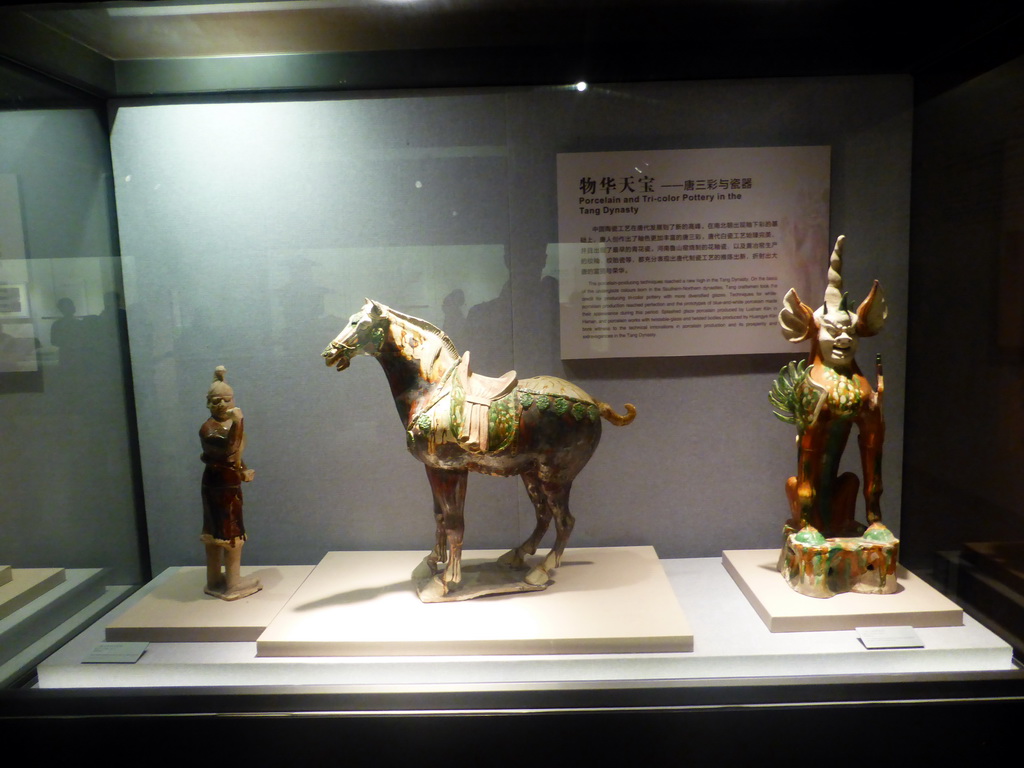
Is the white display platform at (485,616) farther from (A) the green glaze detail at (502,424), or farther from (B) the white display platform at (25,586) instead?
(B) the white display platform at (25,586)

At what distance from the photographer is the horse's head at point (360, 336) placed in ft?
6.16

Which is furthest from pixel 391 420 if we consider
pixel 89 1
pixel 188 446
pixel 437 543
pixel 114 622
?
pixel 89 1

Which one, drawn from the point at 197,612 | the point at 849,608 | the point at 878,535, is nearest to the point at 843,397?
the point at 878,535

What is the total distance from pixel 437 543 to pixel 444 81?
1322mm

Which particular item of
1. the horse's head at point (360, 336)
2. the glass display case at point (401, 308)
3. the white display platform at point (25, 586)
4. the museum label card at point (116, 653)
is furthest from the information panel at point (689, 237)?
the white display platform at point (25, 586)

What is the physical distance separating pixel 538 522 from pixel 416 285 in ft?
2.58

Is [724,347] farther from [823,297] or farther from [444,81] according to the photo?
[444,81]

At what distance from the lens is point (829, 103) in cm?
216

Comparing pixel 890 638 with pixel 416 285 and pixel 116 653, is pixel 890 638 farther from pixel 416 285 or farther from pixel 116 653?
pixel 116 653

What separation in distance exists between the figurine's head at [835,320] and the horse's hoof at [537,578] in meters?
0.94

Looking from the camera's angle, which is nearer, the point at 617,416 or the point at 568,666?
the point at 568,666

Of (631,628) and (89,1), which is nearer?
(89,1)

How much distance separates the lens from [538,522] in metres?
2.12

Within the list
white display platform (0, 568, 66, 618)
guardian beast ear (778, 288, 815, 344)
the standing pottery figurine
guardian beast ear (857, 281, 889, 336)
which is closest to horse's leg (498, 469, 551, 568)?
the standing pottery figurine
